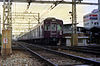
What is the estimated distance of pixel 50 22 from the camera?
1983cm

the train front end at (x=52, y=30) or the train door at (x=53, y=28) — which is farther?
the train door at (x=53, y=28)

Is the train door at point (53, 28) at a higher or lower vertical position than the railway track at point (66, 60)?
higher

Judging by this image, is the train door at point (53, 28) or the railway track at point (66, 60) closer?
the railway track at point (66, 60)

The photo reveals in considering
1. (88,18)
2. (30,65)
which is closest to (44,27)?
(30,65)

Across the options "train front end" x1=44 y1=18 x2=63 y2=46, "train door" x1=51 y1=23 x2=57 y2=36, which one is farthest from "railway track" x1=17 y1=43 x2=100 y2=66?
"train door" x1=51 y1=23 x2=57 y2=36

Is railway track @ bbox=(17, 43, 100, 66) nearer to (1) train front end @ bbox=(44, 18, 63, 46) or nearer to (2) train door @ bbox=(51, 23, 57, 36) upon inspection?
(1) train front end @ bbox=(44, 18, 63, 46)

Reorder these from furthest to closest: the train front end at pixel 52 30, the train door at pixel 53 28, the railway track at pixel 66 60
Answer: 1. the train door at pixel 53 28
2. the train front end at pixel 52 30
3. the railway track at pixel 66 60

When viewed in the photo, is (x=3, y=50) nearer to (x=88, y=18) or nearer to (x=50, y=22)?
(x=50, y=22)

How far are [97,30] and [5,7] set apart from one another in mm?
22701

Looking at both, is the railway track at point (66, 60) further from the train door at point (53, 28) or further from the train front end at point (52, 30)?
the train door at point (53, 28)

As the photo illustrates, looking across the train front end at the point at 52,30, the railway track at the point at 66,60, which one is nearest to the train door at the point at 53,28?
the train front end at the point at 52,30

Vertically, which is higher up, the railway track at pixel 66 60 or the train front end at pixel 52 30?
the train front end at pixel 52 30

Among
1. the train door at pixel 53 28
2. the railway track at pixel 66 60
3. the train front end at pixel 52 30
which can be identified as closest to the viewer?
the railway track at pixel 66 60

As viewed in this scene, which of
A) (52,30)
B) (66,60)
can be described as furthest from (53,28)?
(66,60)
